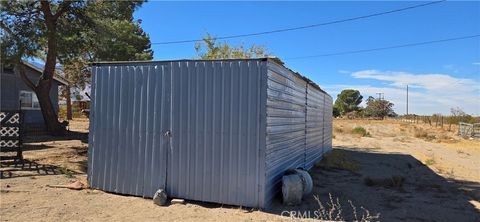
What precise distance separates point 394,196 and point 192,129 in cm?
475

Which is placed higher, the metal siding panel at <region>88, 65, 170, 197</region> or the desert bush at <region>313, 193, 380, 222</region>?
the metal siding panel at <region>88, 65, 170, 197</region>

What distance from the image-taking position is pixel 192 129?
8.02 metres

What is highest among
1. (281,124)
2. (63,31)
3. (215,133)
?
(63,31)

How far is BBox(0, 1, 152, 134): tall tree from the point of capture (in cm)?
1648

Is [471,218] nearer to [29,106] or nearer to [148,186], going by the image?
[148,186]

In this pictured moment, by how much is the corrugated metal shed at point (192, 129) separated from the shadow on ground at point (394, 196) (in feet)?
3.33

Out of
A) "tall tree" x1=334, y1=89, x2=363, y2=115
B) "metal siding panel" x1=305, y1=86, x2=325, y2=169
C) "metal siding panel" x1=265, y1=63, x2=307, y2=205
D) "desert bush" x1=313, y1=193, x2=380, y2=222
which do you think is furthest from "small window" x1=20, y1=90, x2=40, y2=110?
"tall tree" x1=334, y1=89, x2=363, y2=115

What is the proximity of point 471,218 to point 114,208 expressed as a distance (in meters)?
6.21

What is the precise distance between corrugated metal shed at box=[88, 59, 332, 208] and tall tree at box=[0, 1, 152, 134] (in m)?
9.26

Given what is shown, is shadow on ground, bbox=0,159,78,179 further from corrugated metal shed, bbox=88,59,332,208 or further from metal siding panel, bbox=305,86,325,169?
metal siding panel, bbox=305,86,325,169

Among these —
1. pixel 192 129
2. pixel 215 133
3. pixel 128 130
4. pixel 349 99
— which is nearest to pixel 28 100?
pixel 128 130

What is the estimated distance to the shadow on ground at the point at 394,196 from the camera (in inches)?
314

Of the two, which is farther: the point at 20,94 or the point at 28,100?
the point at 28,100

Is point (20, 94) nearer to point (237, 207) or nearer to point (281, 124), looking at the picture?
point (281, 124)
